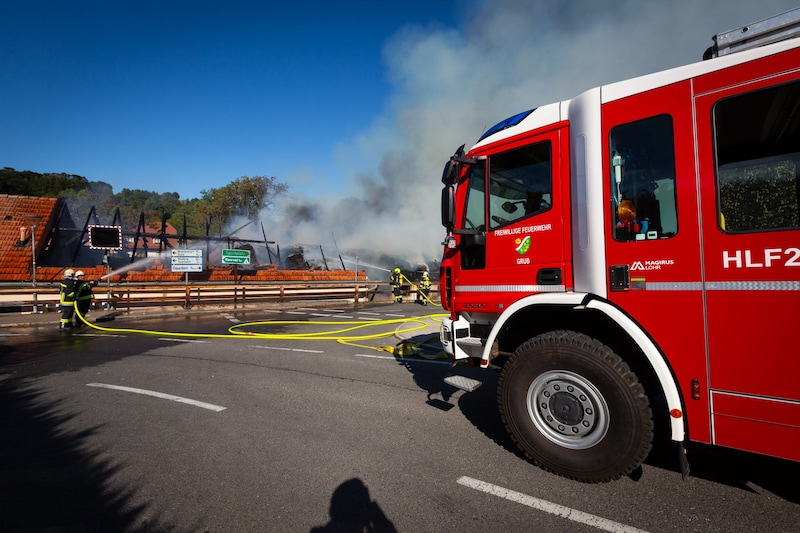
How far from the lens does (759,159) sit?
2.33m

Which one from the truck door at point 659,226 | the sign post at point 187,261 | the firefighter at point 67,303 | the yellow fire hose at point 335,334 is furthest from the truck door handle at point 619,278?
the sign post at point 187,261

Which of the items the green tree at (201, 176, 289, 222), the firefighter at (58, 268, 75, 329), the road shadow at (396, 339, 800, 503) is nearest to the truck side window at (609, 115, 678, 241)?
the road shadow at (396, 339, 800, 503)

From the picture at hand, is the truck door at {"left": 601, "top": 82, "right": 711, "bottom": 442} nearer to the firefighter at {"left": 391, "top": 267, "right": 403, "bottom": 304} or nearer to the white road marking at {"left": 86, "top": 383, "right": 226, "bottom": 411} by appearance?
the white road marking at {"left": 86, "top": 383, "right": 226, "bottom": 411}

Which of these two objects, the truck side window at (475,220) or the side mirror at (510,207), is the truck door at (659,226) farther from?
the truck side window at (475,220)

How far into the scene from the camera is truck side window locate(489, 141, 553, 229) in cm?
326

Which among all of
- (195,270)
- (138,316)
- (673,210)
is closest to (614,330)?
(673,210)

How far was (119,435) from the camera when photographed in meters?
3.74

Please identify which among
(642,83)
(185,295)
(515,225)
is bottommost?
(185,295)

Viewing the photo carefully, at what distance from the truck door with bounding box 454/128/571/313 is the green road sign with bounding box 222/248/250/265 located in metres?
16.4

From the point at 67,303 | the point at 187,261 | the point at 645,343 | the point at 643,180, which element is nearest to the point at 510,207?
the point at 643,180

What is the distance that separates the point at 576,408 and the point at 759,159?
71.2 inches

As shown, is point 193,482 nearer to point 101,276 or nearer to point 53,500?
point 53,500

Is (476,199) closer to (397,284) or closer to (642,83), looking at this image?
(642,83)

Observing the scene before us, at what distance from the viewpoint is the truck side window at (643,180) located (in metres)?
2.62
